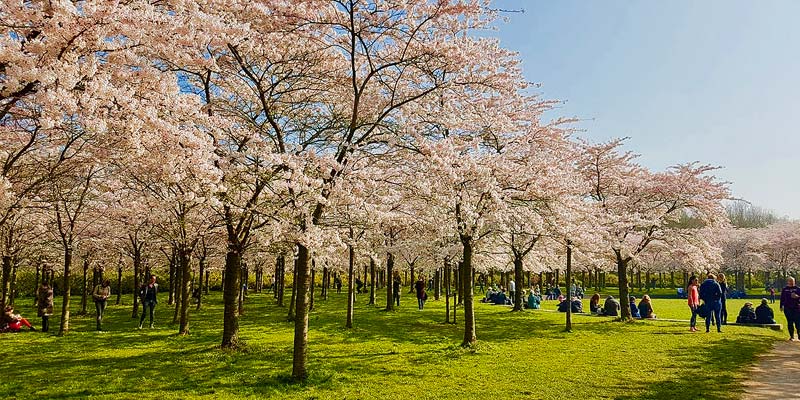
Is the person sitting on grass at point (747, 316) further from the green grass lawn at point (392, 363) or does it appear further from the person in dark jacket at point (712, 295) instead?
the person in dark jacket at point (712, 295)

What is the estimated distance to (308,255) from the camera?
1015 centimetres

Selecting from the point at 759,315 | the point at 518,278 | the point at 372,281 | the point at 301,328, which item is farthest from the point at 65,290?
the point at 759,315

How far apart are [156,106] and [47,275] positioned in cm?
3070

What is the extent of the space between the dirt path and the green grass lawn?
0.27 metres

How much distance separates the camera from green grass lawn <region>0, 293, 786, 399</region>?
913cm

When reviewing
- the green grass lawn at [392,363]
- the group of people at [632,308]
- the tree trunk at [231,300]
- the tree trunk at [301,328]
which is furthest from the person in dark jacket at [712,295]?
the tree trunk at [231,300]

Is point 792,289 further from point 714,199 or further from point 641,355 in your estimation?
point 714,199

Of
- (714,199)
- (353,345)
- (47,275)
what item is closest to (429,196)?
(353,345)

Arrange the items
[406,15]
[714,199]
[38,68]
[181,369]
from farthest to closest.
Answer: [714,199]
[181,369]
[406,15]
[38,68]

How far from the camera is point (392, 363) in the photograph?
11.7 m

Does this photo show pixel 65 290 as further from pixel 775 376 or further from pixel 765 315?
pixel 765 315

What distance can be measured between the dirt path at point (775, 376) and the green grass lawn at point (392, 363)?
271mm

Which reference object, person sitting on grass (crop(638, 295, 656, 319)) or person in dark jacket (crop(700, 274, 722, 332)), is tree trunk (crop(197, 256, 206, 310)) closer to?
person in dark jacket (crop(700, 274, 722, 332))

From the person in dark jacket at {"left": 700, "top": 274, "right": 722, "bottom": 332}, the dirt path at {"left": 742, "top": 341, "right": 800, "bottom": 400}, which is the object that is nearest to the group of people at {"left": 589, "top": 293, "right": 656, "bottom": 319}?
the person in dark jacket at {"left": 700, "top": 274, "right": 722, "bottom": 332}
